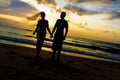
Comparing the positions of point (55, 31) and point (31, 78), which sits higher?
point (55, 31)

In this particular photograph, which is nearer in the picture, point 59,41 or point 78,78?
point 78,78

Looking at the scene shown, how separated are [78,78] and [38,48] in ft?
11.2

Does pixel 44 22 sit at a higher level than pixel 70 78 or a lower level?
higher

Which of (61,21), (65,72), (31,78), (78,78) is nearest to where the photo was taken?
(31,78)

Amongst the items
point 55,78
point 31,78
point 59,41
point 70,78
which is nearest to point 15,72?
point 31,78

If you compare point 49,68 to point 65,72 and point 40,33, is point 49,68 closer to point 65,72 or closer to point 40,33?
point 65,72

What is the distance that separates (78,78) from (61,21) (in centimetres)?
295

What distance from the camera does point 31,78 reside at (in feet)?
23.2

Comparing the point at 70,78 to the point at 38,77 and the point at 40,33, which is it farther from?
the point at 40,33

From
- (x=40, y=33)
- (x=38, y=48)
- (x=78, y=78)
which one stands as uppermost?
(x=40, y=33)

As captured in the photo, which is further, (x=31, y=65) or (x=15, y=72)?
(x=31, y=65)

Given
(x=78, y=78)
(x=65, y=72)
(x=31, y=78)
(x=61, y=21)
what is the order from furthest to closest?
(x=61, y=21)
(x=65, y=72)
(x=78, y=78)
(x=31, y=78)

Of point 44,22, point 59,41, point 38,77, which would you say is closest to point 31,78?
point 38,77

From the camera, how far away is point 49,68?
9289 millimetres
